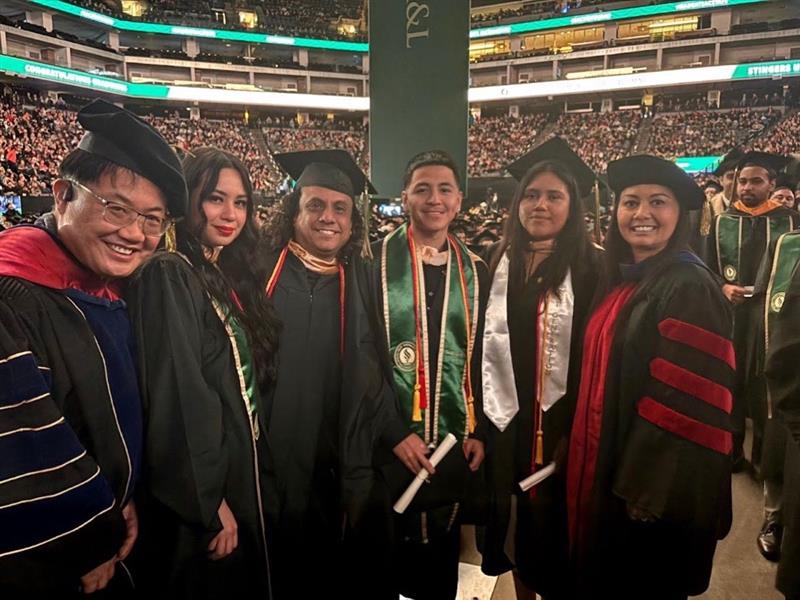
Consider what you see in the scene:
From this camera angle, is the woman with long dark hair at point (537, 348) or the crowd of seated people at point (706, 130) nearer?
the woman with long dark hair at point (537, 348)

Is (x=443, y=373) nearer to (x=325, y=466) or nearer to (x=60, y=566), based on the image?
(x=325, y=466)

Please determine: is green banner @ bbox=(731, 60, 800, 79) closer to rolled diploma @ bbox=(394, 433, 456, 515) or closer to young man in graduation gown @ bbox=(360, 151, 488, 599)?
young man in graduation gown @ bbox=(360, 151, 488, 599)

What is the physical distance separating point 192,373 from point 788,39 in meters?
30.0

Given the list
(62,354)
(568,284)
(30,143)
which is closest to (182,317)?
(62,354)

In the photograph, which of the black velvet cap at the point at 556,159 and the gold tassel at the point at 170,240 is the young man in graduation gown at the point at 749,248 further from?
the gold tassel at the point at 170,240

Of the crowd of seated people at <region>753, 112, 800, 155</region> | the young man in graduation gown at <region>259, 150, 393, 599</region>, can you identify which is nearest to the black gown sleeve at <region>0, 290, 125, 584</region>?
the young man in graduation gown at <region>259, 150, 393, 599</region>

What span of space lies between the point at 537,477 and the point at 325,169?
1.61 metres

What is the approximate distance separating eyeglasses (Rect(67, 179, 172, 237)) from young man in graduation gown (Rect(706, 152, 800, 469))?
134 inches

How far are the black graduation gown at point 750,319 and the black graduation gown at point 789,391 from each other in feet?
2.79

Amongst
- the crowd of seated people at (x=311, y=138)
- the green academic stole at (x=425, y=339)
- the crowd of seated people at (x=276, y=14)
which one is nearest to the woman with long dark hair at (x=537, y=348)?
the green academic stole at (x=425, y=339)

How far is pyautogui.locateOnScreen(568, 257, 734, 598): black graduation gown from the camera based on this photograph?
1.88m

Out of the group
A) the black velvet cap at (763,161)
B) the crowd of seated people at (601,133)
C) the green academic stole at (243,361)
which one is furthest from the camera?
the crowd of seated people at (601,133)

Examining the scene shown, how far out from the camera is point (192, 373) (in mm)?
1726

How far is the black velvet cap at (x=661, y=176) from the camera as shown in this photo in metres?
1.95
